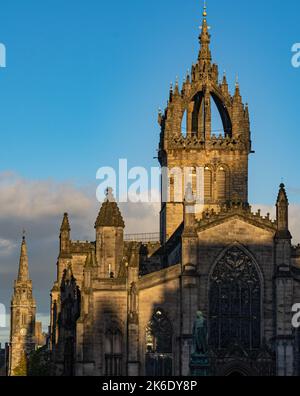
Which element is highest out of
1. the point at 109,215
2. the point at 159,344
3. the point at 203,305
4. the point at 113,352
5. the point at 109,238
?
the point at 109,215

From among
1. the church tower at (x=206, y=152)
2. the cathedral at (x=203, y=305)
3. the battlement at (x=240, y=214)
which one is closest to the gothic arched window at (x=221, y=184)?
the church tower at (x=206, y=152)

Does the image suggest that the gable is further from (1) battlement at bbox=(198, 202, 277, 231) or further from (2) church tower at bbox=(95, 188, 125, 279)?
(2) church tower at bbox=(95, 188, 125, 279)

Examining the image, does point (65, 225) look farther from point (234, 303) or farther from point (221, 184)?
point (234, 303)

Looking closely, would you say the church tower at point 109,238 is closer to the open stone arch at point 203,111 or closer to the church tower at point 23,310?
the open stone arch at point 203,111

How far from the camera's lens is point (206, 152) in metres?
102

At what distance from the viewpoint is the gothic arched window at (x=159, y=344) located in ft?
277

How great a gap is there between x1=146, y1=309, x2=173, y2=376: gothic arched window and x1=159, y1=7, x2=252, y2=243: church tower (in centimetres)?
1672

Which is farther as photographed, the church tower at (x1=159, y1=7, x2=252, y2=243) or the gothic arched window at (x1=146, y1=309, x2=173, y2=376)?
the church tower at (x1=159, y1=7, x2=252, y2=243)

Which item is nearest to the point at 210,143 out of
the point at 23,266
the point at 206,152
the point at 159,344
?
the point at 206,152

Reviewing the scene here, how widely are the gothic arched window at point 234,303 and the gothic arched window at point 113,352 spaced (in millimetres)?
6513

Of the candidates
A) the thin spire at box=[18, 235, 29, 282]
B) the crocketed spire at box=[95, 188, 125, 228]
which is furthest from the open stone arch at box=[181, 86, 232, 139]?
the thin spire at box=[18, 235, 29, 282]

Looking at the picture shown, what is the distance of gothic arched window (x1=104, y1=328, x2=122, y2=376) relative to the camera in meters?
83.8

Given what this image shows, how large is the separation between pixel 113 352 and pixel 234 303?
364 inches
